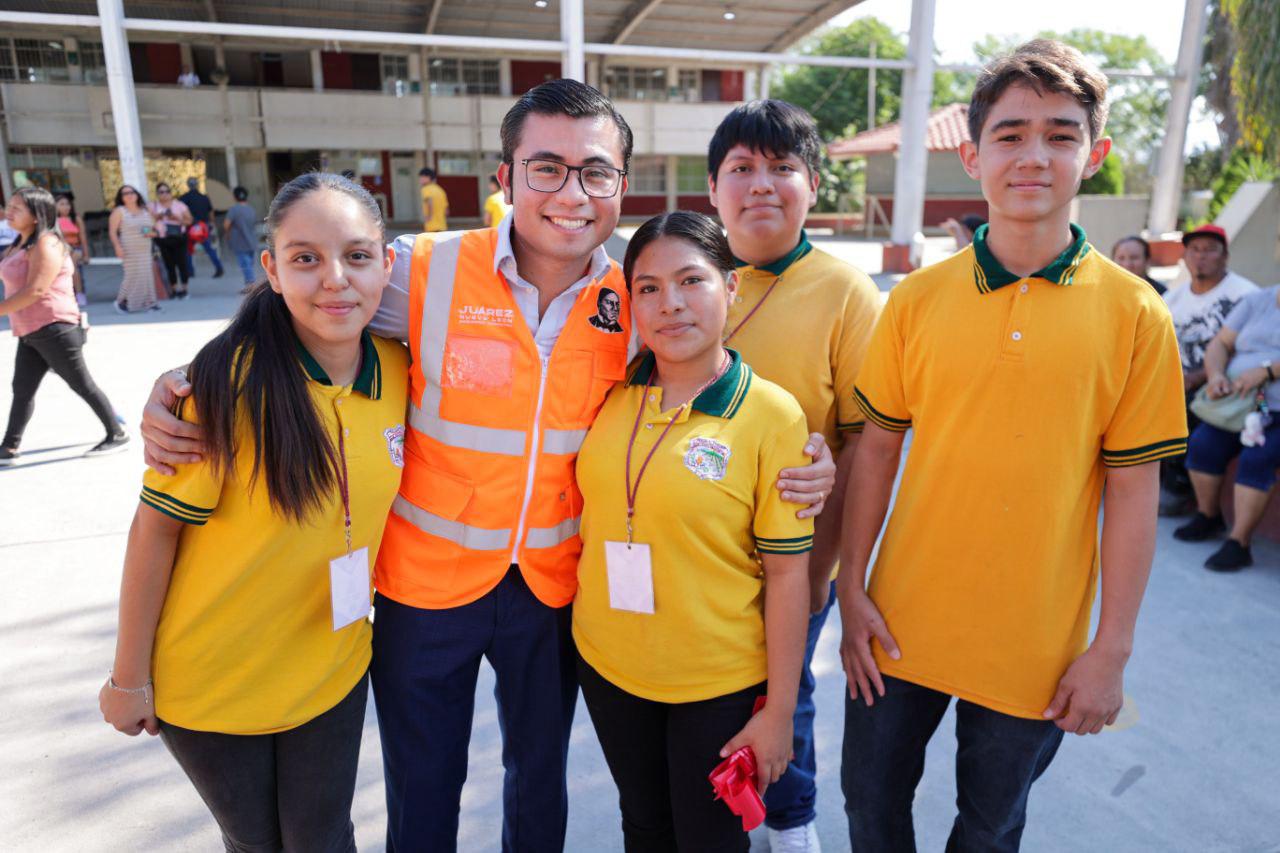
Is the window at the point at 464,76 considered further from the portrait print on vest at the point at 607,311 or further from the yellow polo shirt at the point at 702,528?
the yellow polo shirt at the point at 702,528

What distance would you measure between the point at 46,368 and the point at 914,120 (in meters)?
12.5

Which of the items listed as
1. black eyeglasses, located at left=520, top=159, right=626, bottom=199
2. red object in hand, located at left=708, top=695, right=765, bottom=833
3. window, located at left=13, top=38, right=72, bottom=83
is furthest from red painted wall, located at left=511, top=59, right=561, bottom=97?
red object in hand, located at left=708, top=695, right=765, bottom=833

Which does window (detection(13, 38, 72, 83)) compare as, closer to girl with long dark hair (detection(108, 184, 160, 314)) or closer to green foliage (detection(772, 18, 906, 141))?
girl with long dark hair (detection(108, 184, 160, 314))

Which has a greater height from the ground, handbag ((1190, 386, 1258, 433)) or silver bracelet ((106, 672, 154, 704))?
silver bracelet ((106, 672, 154, 704))

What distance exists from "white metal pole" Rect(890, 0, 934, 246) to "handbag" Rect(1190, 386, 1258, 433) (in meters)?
10.1

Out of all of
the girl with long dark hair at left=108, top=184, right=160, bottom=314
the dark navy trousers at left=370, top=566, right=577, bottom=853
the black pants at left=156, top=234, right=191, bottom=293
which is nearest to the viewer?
the dark navy trousers at left=370, top=566, right=577, bottom=853

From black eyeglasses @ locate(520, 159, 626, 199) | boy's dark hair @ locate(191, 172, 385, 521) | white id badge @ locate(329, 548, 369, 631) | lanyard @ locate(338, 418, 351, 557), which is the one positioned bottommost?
white id badge @ locate(329, 548, 369, 631)

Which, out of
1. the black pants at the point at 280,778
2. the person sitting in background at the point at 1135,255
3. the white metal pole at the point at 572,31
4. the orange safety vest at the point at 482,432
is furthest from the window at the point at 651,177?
the black pants at the point at 280,778

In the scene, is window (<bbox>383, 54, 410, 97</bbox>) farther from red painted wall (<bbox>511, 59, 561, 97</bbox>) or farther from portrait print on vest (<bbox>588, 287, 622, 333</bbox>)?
portrait print on vest (<bbox>588, 287, 622, 333</bbox>)

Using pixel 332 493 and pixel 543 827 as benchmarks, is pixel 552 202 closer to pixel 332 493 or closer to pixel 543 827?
pixel 332 493

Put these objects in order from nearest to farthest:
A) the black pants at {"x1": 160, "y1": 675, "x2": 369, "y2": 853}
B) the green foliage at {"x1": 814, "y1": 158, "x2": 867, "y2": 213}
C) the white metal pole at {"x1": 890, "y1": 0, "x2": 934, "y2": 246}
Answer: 1. the black pants at {"x1": 160, "y1": 675, "x2": 369, "y2": 853}
2. the white metal pole at {"x1": 890, "y1": 0, "x2": 934, "y2": 246}
3. the green foliage at {"x1": 814, "y1": 158, "x2": 867, "y2": 213}

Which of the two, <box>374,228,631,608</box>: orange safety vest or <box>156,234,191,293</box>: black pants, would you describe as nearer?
<box>374,228,631,608</box>: orange safety vest

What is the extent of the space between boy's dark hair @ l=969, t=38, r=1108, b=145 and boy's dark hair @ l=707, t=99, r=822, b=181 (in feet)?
1.45

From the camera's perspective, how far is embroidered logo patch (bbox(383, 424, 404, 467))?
1.69m
